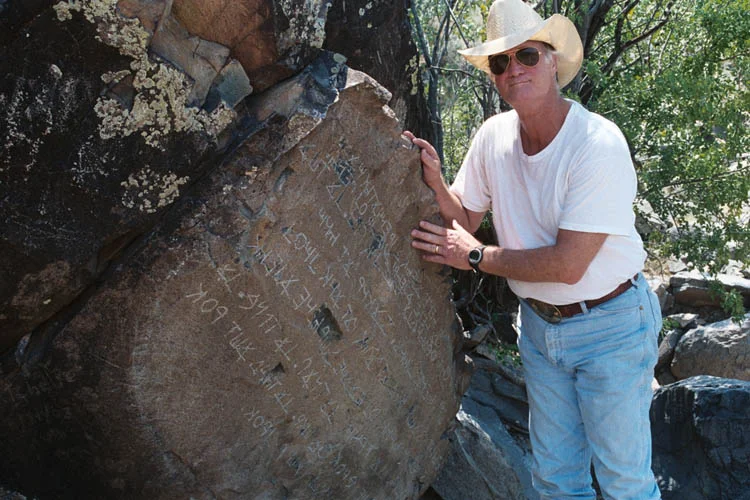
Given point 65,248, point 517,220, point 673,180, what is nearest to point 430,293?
point 517,220

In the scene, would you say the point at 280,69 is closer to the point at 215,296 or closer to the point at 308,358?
the point at 215,296

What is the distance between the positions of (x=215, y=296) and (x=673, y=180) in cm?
401

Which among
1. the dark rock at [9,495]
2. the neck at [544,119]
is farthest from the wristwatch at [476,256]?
the dark rock at [9,495]

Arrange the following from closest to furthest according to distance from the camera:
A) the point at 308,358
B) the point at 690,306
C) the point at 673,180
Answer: the point at 308,358, the point at 673,180, the point at 690,306

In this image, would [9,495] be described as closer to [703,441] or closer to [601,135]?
[601,135]

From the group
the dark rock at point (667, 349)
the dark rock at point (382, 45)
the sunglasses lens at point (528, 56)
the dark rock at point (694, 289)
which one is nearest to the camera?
the sunglasses lens at point (528, 56)

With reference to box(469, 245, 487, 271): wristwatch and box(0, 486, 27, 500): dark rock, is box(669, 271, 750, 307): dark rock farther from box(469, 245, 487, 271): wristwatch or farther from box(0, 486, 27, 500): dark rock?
box(0, 486, 27, 500): dark rock

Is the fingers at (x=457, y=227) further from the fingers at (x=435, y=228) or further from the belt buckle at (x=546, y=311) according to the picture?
the belt buckle at (x=546, y=311)

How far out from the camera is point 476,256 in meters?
3.13

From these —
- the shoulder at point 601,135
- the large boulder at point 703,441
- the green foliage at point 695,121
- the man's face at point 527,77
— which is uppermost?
the man's face at point 527,77

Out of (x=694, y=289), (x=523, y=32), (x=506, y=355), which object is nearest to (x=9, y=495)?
(x=523, y=32)

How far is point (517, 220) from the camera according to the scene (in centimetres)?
317

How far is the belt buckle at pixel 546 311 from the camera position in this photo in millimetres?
3121

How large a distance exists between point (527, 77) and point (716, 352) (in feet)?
13.8
